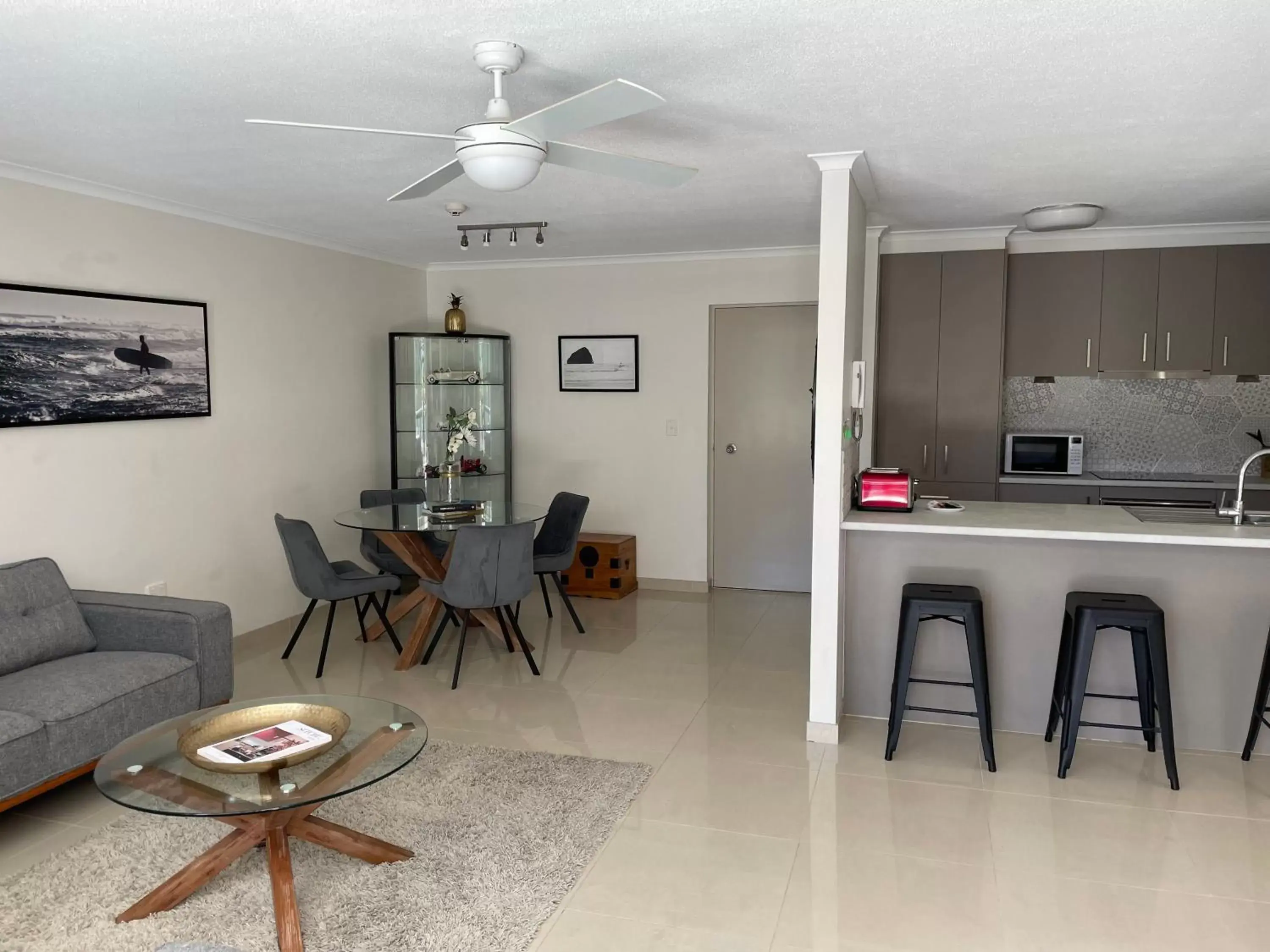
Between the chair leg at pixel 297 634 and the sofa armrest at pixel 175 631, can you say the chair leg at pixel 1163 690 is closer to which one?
the sofa armrest at pixel 175 631

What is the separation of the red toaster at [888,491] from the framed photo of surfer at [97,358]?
11.0ft

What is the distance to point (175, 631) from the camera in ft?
11.9

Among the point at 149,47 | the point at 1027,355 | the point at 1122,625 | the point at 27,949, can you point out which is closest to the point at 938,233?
the point at 1027,355

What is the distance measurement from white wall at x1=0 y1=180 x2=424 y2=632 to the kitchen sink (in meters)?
4.45

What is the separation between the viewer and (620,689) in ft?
14.4

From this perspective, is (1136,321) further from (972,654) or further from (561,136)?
(561,136)

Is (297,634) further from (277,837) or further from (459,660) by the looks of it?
(277,837)

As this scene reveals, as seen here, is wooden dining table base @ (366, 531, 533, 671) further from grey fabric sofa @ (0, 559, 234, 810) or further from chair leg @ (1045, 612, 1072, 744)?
chair leg @ (1045, 612, 1072, 744)

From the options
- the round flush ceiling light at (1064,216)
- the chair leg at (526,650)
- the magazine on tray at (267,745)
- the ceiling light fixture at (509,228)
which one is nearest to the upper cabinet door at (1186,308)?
the round flush ceiling light at (1064,216)

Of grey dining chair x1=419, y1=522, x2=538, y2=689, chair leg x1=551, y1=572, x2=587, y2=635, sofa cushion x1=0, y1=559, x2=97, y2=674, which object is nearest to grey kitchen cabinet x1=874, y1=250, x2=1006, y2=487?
chair leg x1=551, y1=572, x2=587, y2=635

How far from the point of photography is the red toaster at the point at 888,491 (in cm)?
395

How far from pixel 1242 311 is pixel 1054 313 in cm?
98

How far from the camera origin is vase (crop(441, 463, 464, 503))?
20.4 ft

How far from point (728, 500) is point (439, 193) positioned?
3.02m
